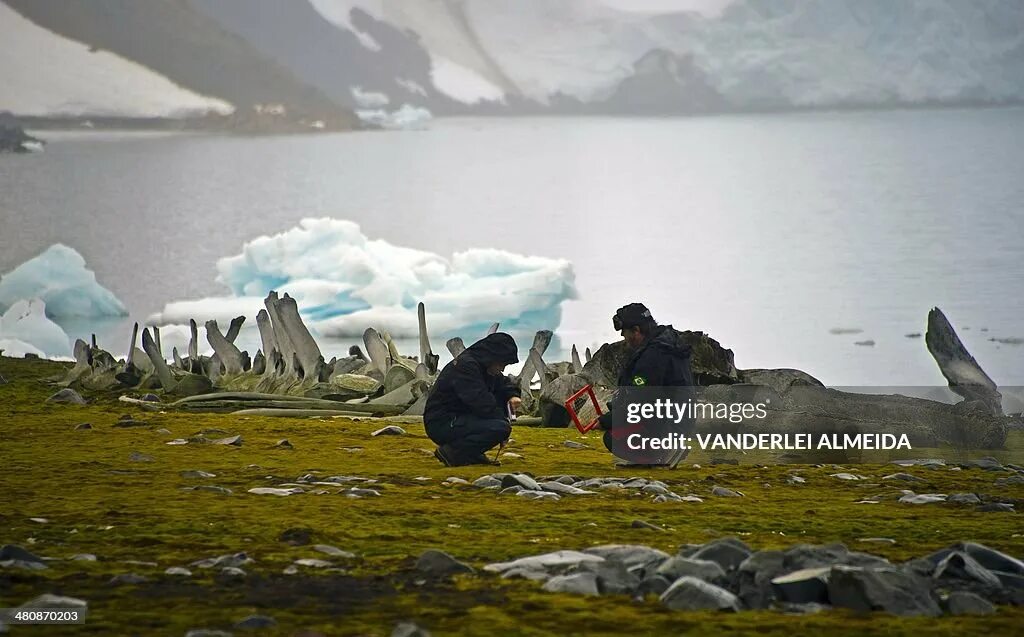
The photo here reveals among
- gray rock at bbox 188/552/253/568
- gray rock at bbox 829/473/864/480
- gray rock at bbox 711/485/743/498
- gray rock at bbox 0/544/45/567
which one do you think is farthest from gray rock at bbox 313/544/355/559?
gray rock at bbox 829/473/864/480

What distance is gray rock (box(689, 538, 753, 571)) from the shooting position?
424 cm

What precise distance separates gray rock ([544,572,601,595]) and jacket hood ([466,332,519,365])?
324cm

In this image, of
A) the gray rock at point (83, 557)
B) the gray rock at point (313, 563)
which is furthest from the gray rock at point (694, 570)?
the gray rock at point (83, 557)

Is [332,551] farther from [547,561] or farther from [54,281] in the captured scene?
[54,281]

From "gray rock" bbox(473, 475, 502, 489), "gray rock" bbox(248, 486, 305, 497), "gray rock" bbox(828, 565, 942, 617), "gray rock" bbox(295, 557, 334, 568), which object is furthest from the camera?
"gray rock" bbox(473, 475, 502, 489)

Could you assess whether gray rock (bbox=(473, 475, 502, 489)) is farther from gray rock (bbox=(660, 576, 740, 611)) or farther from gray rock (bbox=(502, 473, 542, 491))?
gray rock (bbox=(660, 576, 740, 611))

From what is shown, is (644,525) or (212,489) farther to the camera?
(212,489)

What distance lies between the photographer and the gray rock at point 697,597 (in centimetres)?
389

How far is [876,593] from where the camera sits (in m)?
3.88

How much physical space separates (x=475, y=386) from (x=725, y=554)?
10.8 ft

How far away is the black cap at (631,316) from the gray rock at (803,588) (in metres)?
3.30

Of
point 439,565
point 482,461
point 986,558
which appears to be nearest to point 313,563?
point 439,565

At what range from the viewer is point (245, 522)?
539cm

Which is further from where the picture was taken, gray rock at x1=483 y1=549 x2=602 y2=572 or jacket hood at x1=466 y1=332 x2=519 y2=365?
jacket hood at x1=466 y1=332 x2=519 y2=365
